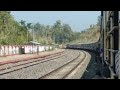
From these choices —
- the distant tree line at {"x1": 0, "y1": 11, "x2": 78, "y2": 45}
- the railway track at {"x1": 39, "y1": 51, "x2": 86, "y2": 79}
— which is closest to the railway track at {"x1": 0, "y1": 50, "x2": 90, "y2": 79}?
the railway track at {"x1": 39, "y1": 51, "x2": 86, "y2": 79}

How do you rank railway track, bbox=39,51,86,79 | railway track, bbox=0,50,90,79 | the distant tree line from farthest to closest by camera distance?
the distant tree line < railway track, bbox=0,50,90,79 < railway track, bbox=39,51,86,79

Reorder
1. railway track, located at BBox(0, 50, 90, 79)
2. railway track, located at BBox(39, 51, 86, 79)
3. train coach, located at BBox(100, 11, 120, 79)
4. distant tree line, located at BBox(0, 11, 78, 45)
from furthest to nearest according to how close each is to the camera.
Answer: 1. distant tree line, located at BBox(0, 11, 78, 45)
2. railway track, located at BBox(0, 50, 90, 79)
3. railway track, located at BBox(39, 51, 86, 79)
4. train coach, located at BBox(100, 11, 120, 79)

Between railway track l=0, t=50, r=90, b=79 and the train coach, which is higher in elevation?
the train coach

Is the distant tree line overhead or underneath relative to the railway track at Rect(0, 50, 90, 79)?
overhead

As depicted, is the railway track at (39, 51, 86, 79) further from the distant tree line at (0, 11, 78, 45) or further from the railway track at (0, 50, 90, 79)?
the distant tree line at (0, 11, 78, 45)

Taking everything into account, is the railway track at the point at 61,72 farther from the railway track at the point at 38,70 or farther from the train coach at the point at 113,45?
the train coach at the point at 113,45

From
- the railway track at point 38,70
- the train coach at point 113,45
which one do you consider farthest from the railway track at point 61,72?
the train coach at point 113,45

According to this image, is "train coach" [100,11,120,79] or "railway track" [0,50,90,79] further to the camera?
"railway track" [0,50,90,79]

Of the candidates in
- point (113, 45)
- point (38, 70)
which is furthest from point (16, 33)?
point (113, 45)

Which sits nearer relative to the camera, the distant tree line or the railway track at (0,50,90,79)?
the railway track at (0,50,90,79)

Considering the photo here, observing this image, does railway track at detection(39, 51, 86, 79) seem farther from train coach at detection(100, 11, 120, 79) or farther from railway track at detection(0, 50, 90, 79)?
train coach at detection(100, 11, 120, 79)

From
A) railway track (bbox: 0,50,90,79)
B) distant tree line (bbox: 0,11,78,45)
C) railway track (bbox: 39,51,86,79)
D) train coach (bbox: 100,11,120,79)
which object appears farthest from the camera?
distant tree line (bbox: 0,11,78,45)

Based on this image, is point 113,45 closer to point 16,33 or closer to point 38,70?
point 38,70
